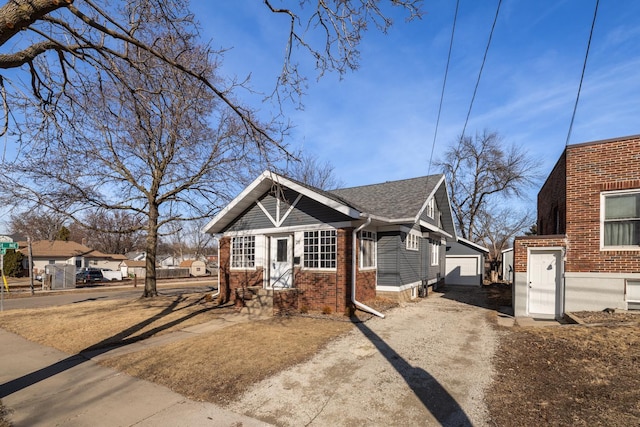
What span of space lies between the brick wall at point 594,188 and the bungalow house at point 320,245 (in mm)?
4774

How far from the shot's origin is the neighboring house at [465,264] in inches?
930

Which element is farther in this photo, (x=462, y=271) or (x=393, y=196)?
(x=462, y=271)

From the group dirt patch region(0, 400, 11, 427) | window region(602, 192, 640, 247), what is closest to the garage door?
window region(602, 192, 640, 247)

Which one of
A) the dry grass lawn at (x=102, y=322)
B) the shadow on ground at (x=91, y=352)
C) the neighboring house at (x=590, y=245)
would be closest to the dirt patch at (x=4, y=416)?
the shadow on ground at (x=91, y=352)

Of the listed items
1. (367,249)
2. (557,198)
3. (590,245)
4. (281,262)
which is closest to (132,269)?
(281,262)

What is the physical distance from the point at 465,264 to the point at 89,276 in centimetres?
3365

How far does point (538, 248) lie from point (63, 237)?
6032 centimetres

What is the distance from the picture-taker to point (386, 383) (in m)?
5.61

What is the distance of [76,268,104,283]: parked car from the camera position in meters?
32.4

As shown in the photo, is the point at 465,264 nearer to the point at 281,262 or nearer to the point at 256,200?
the point at 281,262

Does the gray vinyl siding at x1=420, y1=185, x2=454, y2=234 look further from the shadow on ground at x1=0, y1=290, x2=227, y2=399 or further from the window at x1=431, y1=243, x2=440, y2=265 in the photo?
the shadow on ground at x1=0, y1=290, x2=227, y2=399

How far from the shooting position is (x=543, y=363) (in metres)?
6.34

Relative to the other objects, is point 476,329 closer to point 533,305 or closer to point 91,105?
point 533,305

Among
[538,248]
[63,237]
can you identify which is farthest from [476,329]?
[63,237]
